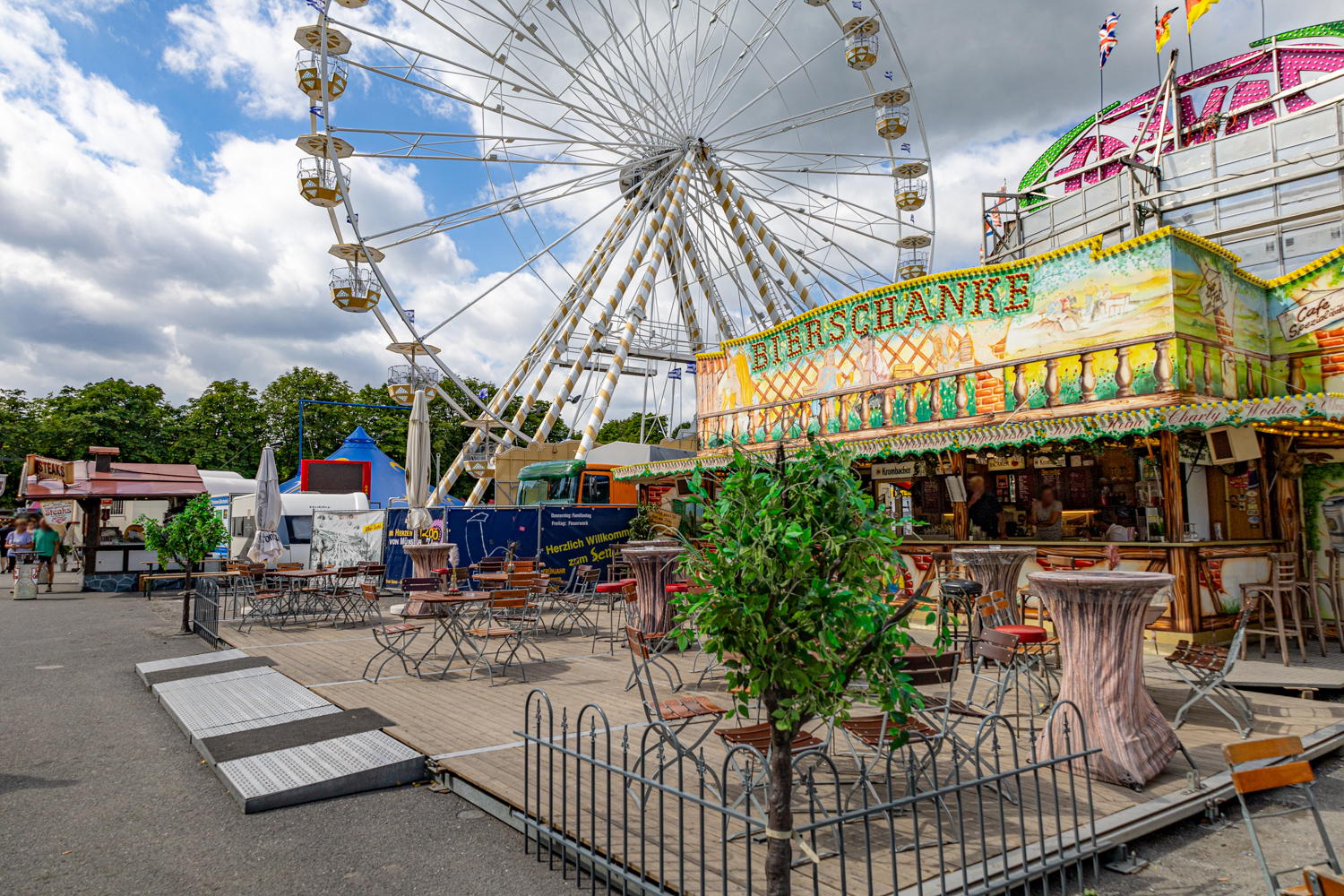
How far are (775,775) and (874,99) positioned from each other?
19019 mm

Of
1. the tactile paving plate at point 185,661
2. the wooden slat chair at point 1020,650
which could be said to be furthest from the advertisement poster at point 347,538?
the wooden slat chair at point 1020,650

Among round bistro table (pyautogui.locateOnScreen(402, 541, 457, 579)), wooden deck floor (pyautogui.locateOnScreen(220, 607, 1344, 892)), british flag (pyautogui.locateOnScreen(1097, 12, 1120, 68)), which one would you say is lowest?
wooden deck floor (pyautogui.locateOnScreen(220, 607, 1344, 892))

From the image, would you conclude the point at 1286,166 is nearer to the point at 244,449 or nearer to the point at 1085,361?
the point at 1085,361

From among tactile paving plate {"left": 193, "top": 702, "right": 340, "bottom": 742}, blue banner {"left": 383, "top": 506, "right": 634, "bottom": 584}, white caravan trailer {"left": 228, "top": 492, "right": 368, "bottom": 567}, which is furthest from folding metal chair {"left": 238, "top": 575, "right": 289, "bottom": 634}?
tactile paving plate {"left": 193, "top": 702, "right": 340, "bottom": 742}

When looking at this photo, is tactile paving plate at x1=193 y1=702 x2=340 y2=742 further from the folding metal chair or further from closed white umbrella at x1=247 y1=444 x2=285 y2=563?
closed white umbrella at x1=247 y1=444 x2=285 y2=563

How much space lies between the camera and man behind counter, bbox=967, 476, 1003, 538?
38.6ft

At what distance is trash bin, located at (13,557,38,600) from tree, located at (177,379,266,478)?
28.6 meters

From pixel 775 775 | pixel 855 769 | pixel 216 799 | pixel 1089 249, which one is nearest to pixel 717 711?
pixel 855 769

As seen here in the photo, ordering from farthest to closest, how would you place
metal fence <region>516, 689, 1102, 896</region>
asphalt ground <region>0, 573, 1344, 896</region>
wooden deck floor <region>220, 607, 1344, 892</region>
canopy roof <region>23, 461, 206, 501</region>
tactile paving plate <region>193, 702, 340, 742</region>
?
canopy roof <region>23, 461, 206, 501</region> → tactile paving plate <region>193, 702, 340, 742</region> → wooden deck floor <region>220, 607, 1344, 892</region> → asphalt ground <region>0, 573, 1344, 896</region> → metal fence <region>516, 689, 1102, 896</region>

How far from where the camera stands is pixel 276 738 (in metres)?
5.48

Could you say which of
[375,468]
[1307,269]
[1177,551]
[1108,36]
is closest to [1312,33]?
[1108,36]

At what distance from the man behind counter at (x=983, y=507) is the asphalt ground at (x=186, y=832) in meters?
9.53

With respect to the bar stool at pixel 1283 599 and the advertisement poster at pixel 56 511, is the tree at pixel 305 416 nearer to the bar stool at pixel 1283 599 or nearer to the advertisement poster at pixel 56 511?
the advertisement poster at pixel 56 511

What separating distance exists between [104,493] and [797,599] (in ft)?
70.8
